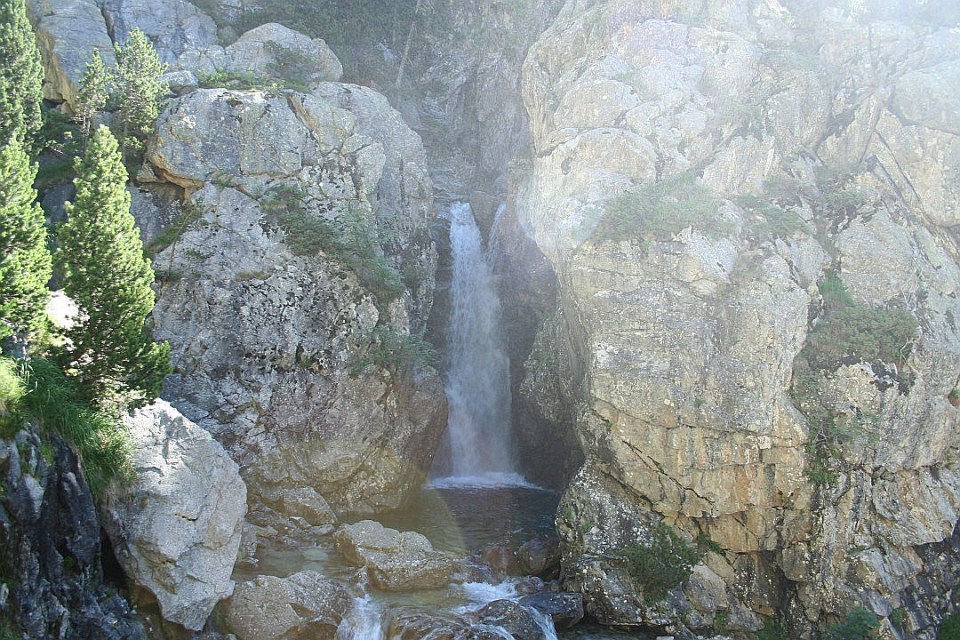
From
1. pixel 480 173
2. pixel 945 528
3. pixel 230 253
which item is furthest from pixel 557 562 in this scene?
pixel 480 173

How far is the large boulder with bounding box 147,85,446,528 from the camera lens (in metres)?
25.9

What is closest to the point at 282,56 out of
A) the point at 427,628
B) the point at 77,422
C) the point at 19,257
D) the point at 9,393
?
the point at 19,257

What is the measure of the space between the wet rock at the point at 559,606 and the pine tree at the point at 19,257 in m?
15.7

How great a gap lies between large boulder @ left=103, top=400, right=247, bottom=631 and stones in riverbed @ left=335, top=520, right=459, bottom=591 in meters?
4.67

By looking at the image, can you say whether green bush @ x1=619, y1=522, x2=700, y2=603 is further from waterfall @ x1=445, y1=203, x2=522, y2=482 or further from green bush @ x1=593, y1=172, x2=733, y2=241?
waterfall @ x1=445, y1=203, x2=522, y2=482

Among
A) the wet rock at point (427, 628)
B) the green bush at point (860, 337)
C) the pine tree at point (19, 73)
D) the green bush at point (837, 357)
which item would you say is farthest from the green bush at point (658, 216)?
the pine tree at point (19, 73)

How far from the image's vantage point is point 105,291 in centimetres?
1755

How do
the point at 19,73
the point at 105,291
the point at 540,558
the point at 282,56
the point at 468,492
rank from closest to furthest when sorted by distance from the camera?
the point at 105,291, the point at 540,558, the point at 19,73, the point at 468,492, the point at 282,56

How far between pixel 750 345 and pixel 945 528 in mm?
8813

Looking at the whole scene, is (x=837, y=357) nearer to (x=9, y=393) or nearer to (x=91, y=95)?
(x=9, y=393)

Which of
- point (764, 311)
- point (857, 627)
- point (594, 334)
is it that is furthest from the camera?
point (594, 334)

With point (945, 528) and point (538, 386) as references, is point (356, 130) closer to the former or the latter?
point (538, 386)

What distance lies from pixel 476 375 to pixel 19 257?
23394mm

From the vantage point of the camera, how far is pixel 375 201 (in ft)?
105
